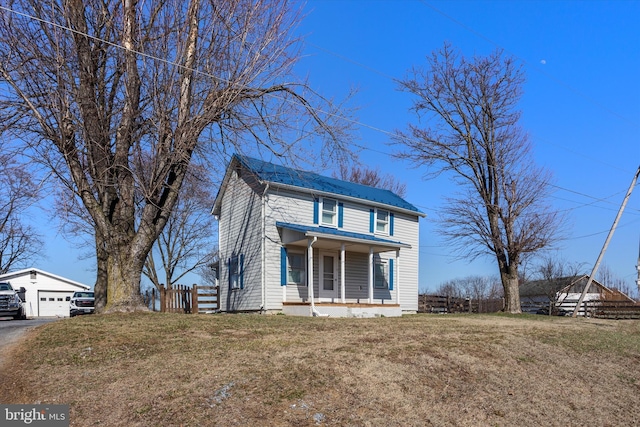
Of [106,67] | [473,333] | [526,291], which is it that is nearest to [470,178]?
[473,333]

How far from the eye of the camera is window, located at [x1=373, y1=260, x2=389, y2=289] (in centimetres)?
2430

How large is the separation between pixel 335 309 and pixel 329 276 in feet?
10.3

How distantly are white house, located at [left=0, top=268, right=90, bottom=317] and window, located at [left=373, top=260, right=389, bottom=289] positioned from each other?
2578cm

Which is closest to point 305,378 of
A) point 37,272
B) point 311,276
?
point 311,276

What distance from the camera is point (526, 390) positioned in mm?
8219

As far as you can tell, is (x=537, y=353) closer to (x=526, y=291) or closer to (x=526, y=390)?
(x=526, y=390)

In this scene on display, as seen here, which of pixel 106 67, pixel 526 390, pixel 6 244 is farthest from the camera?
pixel 6 244

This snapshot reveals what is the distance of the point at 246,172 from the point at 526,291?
4508 centimetres

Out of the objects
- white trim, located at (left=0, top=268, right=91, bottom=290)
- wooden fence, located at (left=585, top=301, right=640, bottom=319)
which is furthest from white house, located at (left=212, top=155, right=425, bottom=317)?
white trim, located at (left=0, top=268, right=91, bottom=290)

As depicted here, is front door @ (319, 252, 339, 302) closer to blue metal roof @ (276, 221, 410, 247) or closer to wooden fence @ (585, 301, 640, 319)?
blue metal roof @ (276, 221, 410, 247)

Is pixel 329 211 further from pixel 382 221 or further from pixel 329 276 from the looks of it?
pixel 382 221

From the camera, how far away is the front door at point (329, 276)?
71.9 ft

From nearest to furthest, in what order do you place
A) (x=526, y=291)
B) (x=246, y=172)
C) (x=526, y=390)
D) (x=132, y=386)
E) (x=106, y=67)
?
(x=132, y=386) < (x=526, y=390) < (x=106, y=67) < (x=246, y=172) < (x=526, y=291)

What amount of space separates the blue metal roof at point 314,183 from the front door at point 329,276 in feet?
8.91
